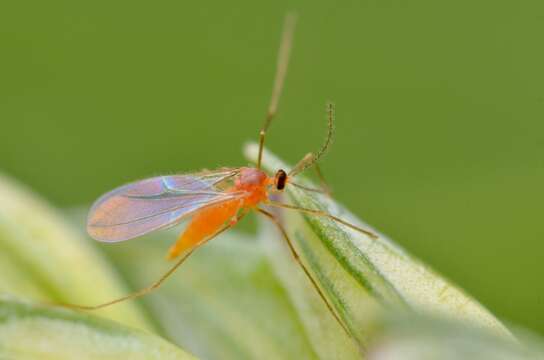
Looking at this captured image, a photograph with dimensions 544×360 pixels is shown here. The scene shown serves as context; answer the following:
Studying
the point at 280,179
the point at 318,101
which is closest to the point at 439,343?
the point at 280,179

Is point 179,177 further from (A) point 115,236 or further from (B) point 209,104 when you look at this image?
(B) point 209,104

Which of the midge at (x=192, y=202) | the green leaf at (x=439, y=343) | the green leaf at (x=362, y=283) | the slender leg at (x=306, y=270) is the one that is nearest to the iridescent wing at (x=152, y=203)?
the midge at (x=192, y=202)

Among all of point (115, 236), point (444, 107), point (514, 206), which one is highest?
point (444, 107)

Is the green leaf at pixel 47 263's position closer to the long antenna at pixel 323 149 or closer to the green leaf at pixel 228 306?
the green leaf at pixel 228 306

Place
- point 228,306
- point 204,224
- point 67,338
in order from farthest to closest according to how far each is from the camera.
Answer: point 204,224 → point 228,306 → point 67,338

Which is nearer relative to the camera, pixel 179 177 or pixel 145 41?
pixel 179 177

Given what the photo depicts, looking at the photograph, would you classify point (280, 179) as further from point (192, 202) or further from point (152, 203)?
point (152, 203)

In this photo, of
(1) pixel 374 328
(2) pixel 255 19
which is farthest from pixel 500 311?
(2) pixel 255 19
